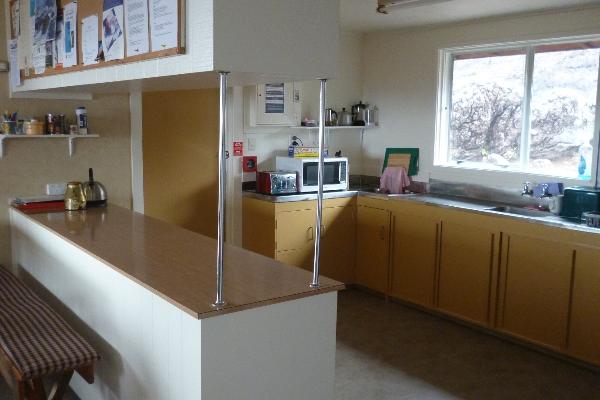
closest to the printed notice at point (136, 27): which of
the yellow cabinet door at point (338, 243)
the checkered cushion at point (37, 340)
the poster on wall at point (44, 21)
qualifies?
the poster on wall at point (44, 21)

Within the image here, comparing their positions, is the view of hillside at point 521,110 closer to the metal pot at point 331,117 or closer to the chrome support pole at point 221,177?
the metal pot at point 331,117

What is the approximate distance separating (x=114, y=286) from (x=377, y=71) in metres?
3.66

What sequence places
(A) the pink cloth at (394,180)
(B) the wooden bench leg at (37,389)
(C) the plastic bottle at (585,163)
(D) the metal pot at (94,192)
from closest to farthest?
(B) the wooden bench leg at (37,389) → (D) the metal pot at (94,192) → (C) the plastic bottle at (585,163) → (A) the pink cloth at (394,180)

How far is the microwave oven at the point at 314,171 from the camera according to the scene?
15.6ft

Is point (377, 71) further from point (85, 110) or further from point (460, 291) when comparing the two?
point (85, 110)

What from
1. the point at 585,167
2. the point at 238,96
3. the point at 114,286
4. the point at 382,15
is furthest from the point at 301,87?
the point at 114,286

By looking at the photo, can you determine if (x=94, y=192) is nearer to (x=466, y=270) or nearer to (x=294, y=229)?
(x=294, y=229)

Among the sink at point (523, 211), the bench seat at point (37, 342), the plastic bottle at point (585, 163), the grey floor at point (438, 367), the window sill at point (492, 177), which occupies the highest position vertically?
the plastic bottle at point (585, 163)

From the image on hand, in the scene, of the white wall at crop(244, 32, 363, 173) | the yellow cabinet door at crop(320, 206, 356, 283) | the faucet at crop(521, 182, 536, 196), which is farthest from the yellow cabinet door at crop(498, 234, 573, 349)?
the white wall at crop(244, 32, 363, 173)

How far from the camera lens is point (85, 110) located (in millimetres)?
3859

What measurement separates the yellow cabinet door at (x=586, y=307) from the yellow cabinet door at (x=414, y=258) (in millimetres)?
1072

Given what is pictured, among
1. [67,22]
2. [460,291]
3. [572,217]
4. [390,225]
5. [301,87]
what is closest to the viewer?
[67,22]

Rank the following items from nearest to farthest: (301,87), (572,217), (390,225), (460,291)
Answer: (572,217) < (460,291) < (390,225) < (301,87)

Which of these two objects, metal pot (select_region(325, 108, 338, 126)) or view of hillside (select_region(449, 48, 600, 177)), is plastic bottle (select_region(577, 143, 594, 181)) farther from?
metal pot (select_region(325, 108, 338, 126))
